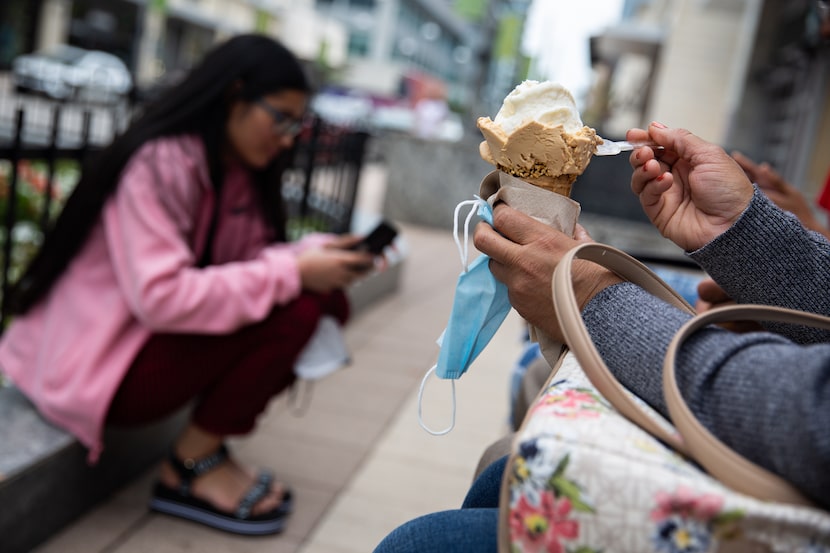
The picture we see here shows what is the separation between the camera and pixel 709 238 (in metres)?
1.24

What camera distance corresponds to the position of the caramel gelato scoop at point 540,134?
43.1 inches

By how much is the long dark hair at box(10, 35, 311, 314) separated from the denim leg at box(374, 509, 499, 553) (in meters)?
1.49

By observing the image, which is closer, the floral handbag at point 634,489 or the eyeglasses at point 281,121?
the floral handbag at point 634,489

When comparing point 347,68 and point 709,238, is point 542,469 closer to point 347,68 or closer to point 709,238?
point 709,238

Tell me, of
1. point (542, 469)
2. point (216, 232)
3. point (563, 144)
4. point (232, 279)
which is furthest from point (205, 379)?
point (542, 469)

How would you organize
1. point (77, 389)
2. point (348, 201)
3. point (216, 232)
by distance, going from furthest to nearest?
point (348, 201) → point (216, 232) → point (77, 389)

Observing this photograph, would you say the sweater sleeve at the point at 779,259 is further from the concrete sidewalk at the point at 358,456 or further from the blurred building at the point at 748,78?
the concrete sidewalk at the point at 358,456

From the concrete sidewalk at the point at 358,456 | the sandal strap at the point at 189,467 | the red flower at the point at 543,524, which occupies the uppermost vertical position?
the red flower at the point at 543,524

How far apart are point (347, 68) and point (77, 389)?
5046cm

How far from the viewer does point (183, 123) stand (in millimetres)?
2354

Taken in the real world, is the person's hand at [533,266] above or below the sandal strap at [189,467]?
above

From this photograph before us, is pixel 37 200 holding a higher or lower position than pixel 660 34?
lower

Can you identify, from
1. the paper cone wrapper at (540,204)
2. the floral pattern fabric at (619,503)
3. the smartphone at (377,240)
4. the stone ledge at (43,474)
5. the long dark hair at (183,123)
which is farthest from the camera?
the smartphone at (377,240)

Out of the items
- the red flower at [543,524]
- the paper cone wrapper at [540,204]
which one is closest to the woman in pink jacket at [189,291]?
the paper cone wrapper at [540,204]
